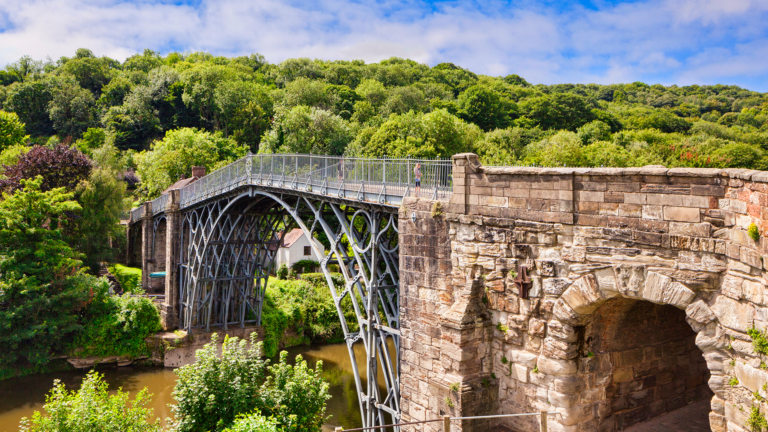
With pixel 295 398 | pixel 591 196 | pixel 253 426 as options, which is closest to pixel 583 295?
pixel 591 196

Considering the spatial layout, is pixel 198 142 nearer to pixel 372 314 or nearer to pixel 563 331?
pixel 372 314

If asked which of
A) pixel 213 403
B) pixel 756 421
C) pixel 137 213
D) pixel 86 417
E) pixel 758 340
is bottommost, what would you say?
pixel 86 417

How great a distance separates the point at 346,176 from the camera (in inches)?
583

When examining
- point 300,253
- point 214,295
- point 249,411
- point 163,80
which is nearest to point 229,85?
point 163,80

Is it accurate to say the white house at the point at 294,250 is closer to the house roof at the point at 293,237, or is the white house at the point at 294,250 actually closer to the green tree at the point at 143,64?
the house roof at the point at 293,237

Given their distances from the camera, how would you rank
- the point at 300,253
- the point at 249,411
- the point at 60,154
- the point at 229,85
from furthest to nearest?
the point at 229,85 → the point at 300,253 → the point at 60,154 → the point at 249,411

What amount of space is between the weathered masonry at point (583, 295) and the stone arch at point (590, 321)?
0.06ft

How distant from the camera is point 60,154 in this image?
102 ft

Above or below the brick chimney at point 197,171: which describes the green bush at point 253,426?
below

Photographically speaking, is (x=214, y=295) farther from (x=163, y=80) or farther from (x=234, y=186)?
(x=163, y=80)

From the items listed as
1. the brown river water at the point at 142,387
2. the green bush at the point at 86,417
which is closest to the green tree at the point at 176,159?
the brown river water at the point at 142,387

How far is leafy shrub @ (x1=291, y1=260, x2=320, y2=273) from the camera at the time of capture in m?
37.6

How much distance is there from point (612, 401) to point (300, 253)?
31.9 metres

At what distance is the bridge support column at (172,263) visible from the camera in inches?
1112
